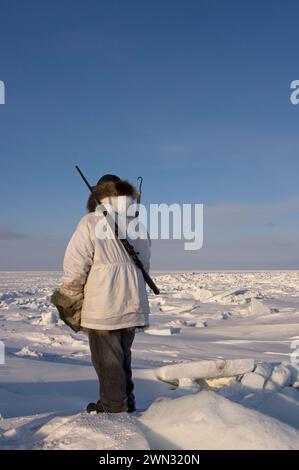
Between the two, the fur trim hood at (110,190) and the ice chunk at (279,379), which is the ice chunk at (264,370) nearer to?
the ice chunk at (279,379)

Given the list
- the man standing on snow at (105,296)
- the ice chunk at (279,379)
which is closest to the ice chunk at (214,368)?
the ice chunk at (279,379)

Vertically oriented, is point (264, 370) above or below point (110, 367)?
below

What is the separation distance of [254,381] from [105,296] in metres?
1.55

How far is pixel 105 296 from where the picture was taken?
2924 mm

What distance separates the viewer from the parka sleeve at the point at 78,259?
294 cm

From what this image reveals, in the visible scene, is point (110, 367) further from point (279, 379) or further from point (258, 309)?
point (258, 309)

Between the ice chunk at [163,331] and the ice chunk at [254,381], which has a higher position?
the ice chunk at [254,381]

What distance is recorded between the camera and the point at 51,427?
284cm

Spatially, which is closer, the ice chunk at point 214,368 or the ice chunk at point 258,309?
the ice chunk at point 214,368

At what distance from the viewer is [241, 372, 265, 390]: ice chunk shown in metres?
3.72

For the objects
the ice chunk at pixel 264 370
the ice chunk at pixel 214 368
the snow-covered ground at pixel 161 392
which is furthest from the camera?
the ice chunk at pixel 214 368

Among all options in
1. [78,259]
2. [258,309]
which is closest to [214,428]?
[78,259]
